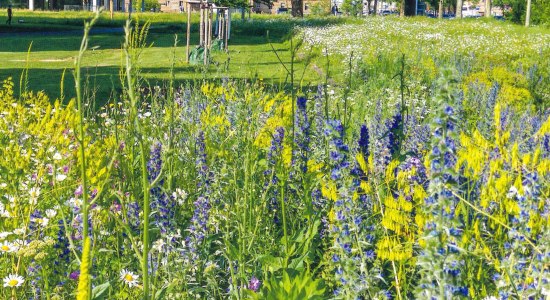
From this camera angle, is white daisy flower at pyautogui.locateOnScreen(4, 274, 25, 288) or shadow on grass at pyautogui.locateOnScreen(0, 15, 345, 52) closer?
white daisy flower at pyautogui.locateOnScreen(4, 274, 25, 288)

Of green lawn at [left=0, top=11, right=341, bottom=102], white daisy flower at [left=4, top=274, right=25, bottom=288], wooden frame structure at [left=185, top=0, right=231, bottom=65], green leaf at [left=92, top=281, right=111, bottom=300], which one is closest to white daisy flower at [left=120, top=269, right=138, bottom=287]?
white daisy flower at [left=4, top=274, right=25, bottom=288]

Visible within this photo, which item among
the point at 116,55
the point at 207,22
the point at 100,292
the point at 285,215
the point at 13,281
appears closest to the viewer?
the point at 100,292

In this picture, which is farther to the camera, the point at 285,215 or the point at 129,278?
the point at 285,215

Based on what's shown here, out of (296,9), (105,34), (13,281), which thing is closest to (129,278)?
(13,281)

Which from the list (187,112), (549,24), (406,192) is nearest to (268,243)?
(406,192)

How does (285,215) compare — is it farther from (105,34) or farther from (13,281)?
(105,34)

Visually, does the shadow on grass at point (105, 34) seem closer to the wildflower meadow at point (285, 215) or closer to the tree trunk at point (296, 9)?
the tree trunk at point (296, 9)

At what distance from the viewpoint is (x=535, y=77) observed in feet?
30.0

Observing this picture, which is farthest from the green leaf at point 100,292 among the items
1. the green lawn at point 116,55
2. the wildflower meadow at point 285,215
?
the green lawn at point 116,55

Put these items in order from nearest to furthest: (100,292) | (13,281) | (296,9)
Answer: (100,292) → (13,281) → (296,9)

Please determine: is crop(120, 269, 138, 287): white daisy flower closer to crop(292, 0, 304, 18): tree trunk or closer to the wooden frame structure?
the wooden frame structure

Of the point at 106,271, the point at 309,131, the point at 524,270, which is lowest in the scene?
the point at 106,271

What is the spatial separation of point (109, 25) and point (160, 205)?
36061 mm

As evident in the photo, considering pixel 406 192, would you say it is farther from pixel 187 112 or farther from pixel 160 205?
pixel 187 112
